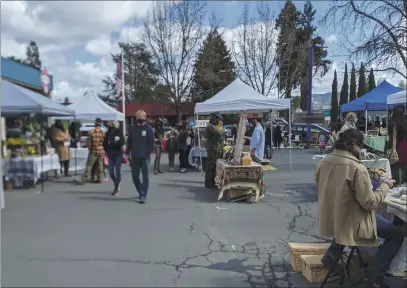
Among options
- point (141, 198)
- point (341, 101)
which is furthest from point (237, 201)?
point (341, 101)

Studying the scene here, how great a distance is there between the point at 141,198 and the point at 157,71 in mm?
34088

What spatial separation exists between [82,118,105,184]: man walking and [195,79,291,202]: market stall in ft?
9.53

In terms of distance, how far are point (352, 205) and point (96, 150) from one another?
8515 millimetres

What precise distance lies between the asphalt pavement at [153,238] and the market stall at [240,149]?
1.25 feet

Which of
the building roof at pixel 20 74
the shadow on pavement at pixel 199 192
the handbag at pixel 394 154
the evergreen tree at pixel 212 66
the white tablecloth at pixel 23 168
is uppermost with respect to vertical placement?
the evergreen tree at pixel 212 66

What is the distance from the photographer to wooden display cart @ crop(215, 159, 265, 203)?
8188mm

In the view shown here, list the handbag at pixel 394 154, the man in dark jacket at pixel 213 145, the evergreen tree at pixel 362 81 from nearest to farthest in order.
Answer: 1. the handbag at pixel 394 154
2. the man in dark jacket at pixel 213 145
3. the evergreen tree at pixel 362 81

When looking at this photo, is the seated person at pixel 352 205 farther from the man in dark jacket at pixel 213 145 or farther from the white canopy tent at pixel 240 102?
the white canopy tent at pixel 240 102

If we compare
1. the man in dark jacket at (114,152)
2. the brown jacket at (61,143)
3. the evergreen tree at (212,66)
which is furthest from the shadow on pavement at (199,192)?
the evergreen tree at (212,66)

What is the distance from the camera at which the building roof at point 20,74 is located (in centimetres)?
2269

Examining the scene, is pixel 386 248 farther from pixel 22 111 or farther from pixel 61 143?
pixel 61 143

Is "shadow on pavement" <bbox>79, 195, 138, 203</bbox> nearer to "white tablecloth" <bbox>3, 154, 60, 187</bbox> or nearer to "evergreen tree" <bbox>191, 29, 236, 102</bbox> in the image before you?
"white tablecloth" <bbox>3, 154, 60, 187</bbox>

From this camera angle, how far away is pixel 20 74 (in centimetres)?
2519


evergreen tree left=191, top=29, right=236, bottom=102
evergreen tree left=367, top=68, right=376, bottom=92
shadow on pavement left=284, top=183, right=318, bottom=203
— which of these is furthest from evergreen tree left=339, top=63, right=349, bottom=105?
evergreen tree left=191, top=29, right=236, bottom=102
